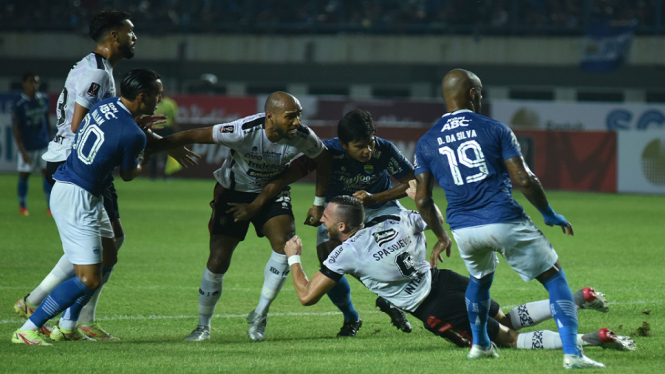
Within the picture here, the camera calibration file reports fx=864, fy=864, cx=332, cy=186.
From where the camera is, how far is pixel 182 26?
34.8 m

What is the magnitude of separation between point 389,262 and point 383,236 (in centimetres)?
18

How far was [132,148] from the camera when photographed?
5488 mm

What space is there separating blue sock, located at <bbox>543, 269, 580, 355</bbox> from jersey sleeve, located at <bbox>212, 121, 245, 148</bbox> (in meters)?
2.46

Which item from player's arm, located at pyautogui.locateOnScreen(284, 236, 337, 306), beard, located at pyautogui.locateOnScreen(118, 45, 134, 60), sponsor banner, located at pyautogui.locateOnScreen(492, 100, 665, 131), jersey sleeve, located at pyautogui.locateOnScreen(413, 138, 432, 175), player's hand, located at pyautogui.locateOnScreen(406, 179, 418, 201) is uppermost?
beard, located at pyautogui.locateOnScreen(118, 45, 134, 60)

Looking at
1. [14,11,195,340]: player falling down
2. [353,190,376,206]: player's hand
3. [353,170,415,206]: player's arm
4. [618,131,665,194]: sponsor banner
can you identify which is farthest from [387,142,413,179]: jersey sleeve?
[618,131,665,194]: sponsor banner

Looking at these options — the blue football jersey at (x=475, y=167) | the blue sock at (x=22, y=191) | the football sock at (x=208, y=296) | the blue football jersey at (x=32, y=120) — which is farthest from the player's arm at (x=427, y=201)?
→ the blue football jersey at (x=32, y=120)

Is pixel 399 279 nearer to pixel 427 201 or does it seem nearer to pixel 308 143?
pixel 427 201

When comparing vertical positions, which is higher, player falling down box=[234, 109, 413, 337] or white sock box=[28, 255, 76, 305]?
player falling down box=[234, 109, 413, 337]

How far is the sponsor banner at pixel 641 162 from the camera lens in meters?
20.2

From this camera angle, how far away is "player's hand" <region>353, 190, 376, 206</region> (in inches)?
252

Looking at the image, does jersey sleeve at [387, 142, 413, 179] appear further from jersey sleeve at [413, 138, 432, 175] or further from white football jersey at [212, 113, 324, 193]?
jersey sleeve at [413, 138, 432, 175]

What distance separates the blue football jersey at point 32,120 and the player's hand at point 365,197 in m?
9.74

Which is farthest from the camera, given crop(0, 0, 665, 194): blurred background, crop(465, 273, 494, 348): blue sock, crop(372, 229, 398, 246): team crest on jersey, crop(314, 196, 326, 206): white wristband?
crop(0, 0, 665, 194): blurred background

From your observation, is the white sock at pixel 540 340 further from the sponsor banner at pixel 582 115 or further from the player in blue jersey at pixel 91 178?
the sponsor banner at pixel 582 115
